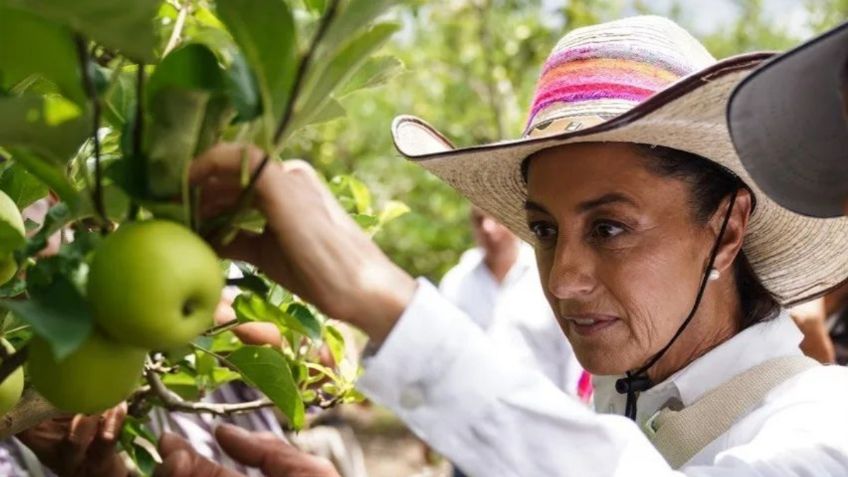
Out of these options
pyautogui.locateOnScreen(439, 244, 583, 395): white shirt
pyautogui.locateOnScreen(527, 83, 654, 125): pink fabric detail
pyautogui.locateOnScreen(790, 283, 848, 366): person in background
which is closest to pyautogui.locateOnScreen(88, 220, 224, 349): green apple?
pyautogui.locateOnScreen(527, 83, 654, 125): pink fabric detail

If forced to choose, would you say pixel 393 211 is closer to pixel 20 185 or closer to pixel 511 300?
pixel 20 185

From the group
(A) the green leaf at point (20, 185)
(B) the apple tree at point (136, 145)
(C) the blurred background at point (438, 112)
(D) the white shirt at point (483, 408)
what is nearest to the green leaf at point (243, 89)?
(B) the apple tree at point (136, 145)

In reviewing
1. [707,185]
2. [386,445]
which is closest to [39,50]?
[707,185]

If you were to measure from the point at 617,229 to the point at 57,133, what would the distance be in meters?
0.78

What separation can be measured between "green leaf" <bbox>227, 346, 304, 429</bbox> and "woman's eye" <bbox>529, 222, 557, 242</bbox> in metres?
0.52

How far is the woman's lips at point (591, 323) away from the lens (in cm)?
136

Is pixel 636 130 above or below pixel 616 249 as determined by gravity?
above

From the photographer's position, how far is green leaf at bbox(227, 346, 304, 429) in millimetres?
984

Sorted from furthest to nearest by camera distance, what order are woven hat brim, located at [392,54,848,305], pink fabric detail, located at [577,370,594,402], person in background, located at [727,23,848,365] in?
pink fabric detail, located at [577,370,594,402]
woven hat brim, located at [392,54,848,305]
person in background, located at [727,23,848,365]

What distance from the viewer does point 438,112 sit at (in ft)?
26.7

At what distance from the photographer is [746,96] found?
1.02 metres

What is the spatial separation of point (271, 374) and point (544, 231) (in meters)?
0.56

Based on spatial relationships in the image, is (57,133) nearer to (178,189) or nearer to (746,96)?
(178,189)

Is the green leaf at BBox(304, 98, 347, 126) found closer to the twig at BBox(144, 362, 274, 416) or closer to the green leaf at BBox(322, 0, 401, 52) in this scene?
the green leaf at BBox(322, 0, 401, 52)
